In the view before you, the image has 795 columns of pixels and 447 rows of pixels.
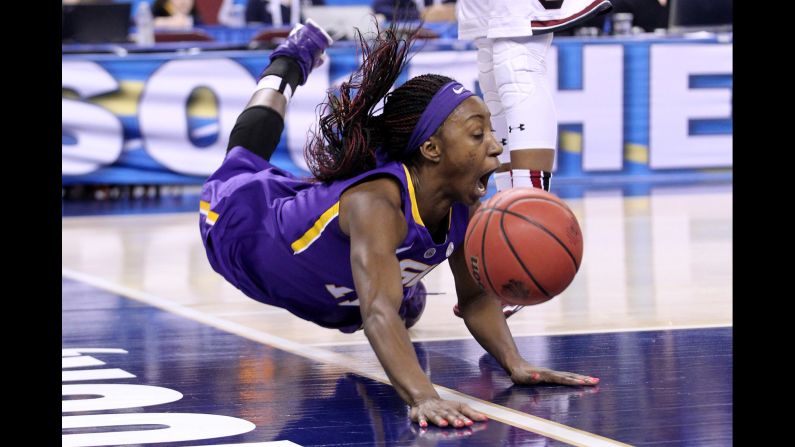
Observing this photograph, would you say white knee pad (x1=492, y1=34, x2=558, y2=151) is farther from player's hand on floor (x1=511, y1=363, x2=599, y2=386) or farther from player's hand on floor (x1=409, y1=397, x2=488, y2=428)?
player's hand on floor (x1=409, y1=397, x2=488, y2=428)

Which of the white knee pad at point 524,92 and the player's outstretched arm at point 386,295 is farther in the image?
the white knee pad at point 524,92

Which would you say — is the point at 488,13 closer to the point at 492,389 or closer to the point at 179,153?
the point at 492,389

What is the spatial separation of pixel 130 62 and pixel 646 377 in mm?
7737

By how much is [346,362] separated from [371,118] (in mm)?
856

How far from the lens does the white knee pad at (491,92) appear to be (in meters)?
4.91

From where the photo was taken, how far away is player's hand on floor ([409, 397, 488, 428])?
296 cm

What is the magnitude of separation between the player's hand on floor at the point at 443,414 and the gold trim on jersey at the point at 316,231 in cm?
70

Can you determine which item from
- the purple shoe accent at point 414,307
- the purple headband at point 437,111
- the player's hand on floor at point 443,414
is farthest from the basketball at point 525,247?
the purple shoe accent at point 414,307

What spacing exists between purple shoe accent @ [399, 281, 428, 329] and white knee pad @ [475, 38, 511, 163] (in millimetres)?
700

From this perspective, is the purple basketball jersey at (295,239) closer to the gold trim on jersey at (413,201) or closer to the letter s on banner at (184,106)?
the gold trim on jersey at (413,201)

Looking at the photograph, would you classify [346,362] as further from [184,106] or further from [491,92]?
[184,106]

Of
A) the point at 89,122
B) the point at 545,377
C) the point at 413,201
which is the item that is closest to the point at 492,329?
the point at 545,377
